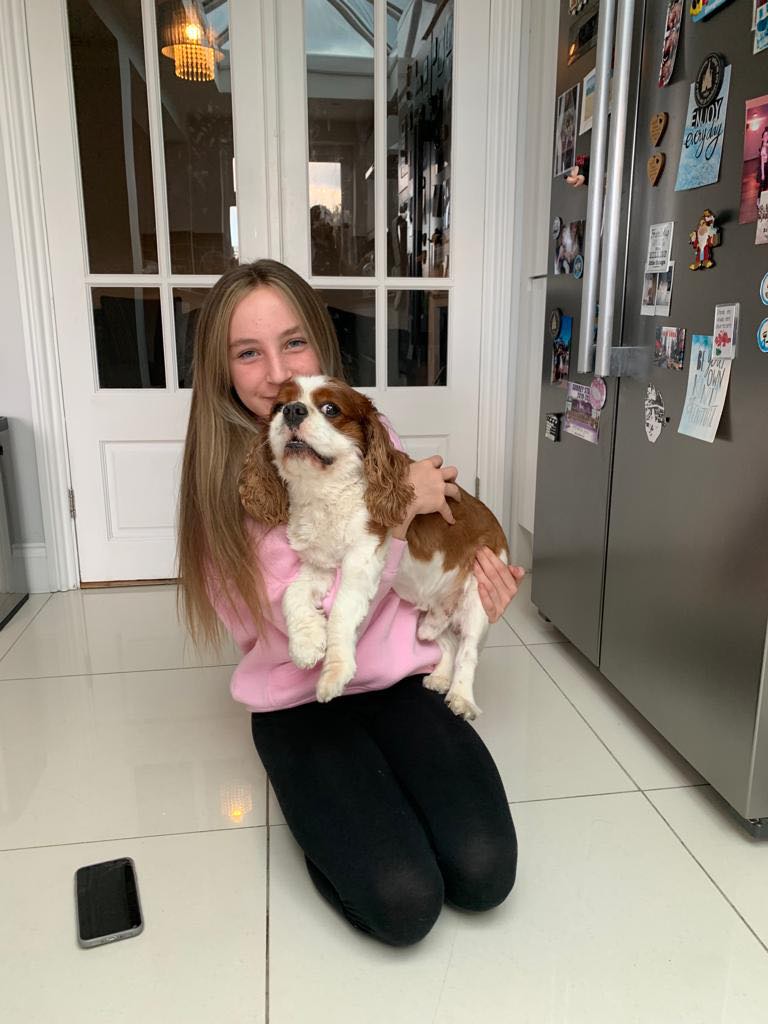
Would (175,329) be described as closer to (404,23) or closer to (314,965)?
(404,23)

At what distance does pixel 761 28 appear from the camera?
156cm

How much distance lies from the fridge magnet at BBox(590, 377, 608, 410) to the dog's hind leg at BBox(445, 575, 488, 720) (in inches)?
31.5

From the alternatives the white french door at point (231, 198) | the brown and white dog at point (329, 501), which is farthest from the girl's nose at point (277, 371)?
the white french door at point (231, 198)

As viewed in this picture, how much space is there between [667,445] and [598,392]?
0.43m

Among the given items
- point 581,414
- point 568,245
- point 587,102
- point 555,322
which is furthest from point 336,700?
point 587,102

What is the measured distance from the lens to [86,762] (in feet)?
6.91

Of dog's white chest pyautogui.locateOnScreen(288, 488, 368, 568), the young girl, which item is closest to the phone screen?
the young girl

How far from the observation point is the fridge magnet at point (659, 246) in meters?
1.95

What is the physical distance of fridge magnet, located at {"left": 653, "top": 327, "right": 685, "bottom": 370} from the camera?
1.92m

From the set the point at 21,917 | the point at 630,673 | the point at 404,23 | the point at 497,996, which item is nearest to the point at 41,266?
the point at 404,23

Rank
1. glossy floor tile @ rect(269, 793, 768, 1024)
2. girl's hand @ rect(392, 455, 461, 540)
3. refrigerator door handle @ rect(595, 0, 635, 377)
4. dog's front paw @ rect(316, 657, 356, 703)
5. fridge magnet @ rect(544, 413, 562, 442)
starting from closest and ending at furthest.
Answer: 1. glossy floor tile @ rect(269, 793, 768, 1024)
2. dog's front paw @ rect(316, 657, 356, 703)
3. girl's hand @ rect(392, 455, 461, 540)
4. refrigerator door handle @ rect(595, 0, 635, 377)
5. fridge magnet @ rect(544, 413, 562, 442)

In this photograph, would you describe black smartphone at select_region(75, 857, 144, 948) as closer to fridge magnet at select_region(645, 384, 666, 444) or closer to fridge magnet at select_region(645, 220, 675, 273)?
fridge magnet at select_region(645, 384, 666, 444)

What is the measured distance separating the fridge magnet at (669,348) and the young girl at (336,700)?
2.24 feet

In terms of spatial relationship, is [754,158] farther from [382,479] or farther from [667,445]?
[382,479]
